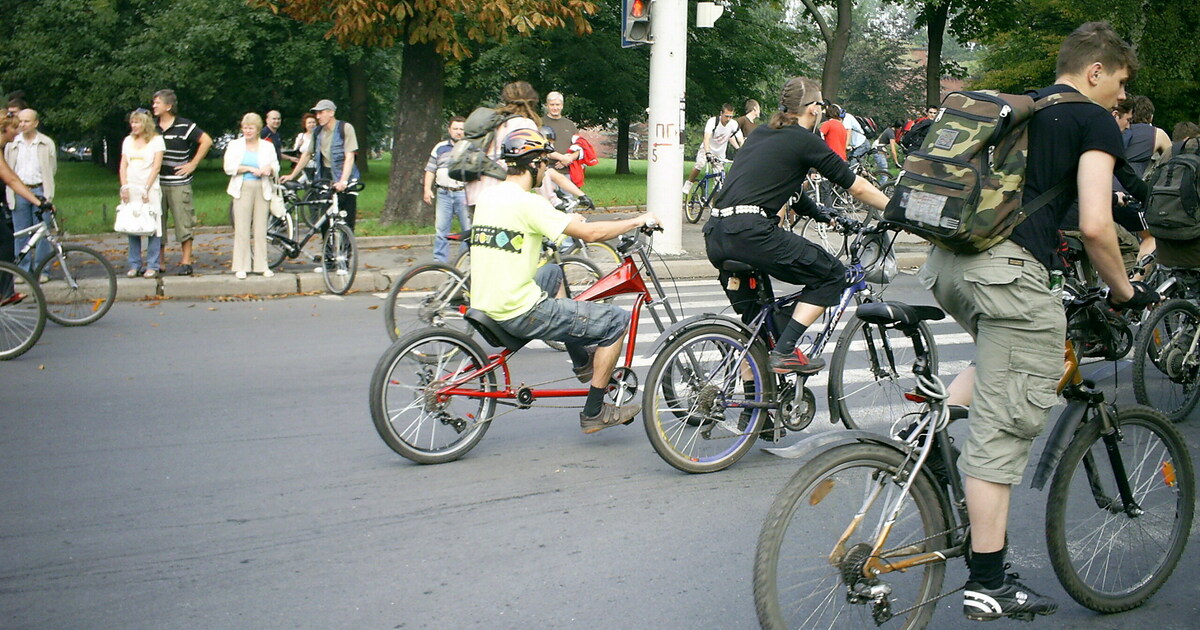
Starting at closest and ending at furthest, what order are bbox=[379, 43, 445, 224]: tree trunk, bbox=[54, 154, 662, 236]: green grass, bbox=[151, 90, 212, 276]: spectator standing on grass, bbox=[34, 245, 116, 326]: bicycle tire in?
bbox=[34, 245, 116, 326]: bicycle tire
bbox=[151, 90, 212, 276]: spectator standing on grass
bbox=[379, 43, 445, 224]: tree trunk
bbox=[54, 154, 662, 236]: green grass

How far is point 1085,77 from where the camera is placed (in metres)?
3.87

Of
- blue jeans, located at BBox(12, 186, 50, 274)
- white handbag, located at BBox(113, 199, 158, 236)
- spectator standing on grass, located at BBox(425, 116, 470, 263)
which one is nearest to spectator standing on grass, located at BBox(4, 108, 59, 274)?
blue jeans, located at BBox(12, 186, 50, 274)

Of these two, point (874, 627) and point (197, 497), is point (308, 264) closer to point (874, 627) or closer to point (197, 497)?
point (197, 497)

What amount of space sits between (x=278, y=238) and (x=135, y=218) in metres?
1.79

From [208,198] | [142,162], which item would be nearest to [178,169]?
[142,162]

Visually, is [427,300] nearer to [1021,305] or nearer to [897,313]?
[897,313]

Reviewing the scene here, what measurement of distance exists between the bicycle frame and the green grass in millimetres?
10492

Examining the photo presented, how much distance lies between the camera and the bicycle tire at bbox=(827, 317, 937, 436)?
21.4ft

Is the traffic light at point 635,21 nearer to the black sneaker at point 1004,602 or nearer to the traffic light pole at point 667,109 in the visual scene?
the traffic light pole at point 667,109

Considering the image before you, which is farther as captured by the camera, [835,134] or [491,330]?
[835,134]

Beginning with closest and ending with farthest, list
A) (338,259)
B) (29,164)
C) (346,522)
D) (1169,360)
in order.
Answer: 1. (346,522)
2. (1169,360)
3. (29,164)
4. (338,259)

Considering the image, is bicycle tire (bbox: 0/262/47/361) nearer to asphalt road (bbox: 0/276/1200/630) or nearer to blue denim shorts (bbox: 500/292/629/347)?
asphalt road (bbox: 0/276/1200/630)

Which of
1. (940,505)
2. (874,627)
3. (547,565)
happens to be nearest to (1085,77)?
(940,505)

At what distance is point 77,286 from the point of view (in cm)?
1023
